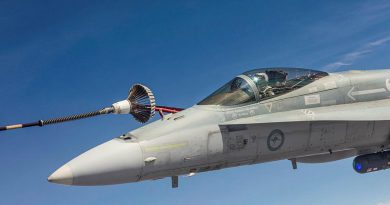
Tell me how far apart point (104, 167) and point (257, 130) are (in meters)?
4.33

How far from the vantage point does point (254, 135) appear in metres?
13.2

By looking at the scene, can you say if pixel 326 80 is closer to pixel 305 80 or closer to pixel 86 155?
pixel 305 80

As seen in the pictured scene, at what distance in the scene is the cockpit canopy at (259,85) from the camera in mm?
13602

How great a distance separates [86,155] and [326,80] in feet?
25.6

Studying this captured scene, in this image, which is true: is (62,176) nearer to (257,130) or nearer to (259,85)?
(257,130)

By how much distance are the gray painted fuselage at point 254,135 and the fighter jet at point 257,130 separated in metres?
0.03

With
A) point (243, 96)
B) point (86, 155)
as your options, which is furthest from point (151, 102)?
point (86, 155)

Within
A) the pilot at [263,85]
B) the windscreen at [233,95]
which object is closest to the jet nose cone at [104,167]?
the windscreen at [233,95]

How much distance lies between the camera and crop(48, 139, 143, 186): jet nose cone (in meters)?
11.3

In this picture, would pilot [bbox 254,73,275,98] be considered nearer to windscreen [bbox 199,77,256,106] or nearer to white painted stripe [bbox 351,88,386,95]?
windscreen [bbox 199,77,256,106]

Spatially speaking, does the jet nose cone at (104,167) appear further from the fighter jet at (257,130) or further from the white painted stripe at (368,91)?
the white painted stripe at (368,91)

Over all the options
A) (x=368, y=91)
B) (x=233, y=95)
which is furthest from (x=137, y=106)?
(x=368, y=91)

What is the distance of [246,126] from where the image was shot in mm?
13086

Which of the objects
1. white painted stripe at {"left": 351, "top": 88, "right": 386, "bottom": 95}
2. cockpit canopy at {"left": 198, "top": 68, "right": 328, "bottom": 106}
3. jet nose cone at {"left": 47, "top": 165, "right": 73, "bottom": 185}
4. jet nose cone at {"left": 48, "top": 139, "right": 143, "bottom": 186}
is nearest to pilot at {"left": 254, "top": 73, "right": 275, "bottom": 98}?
cockpit canopy at {"left": 198, "top": 68, "right": 328, "bottom": 106}
